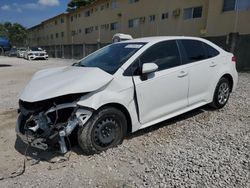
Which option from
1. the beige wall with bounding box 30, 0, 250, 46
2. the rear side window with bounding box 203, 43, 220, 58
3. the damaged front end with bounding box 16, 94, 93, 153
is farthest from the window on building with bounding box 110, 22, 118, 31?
the damaged front end with bounding box 16, 94, 93, 153

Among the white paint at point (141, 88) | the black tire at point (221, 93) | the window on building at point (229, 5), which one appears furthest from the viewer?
the window on building at point (229, 5)

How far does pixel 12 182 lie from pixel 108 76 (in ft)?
6.02

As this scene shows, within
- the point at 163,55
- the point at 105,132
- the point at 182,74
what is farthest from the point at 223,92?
the point at 105,132

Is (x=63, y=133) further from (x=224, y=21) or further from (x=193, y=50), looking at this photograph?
(x=224, y=21)

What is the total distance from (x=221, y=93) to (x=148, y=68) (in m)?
2.39

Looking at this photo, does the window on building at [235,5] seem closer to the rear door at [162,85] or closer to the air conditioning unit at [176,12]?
the air conditioning unit at [176,12]

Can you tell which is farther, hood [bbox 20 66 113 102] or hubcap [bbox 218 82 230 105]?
hubcap [bbox 218 82 230 105]

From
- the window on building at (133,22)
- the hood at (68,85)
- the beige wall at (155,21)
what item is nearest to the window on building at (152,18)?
the beige wall at (155,21)

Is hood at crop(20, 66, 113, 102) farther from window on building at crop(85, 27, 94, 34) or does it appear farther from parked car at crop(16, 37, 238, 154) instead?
window on building at crop(85, 27, 94, 34)

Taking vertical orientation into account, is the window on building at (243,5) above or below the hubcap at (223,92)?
above

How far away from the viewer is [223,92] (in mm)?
4922

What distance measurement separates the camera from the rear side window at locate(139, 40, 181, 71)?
365 centimetres

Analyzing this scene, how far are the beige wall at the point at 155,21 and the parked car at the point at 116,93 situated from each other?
38.5 ft

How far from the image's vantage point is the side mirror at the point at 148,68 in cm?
333
